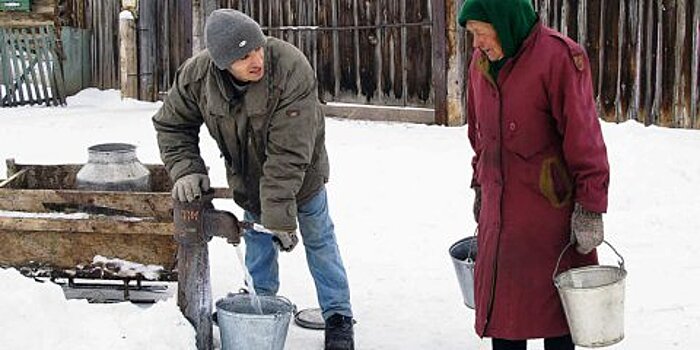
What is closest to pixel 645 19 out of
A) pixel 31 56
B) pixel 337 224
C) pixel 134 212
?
pixel 337 224

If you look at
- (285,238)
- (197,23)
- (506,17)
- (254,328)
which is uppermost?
(506,17)

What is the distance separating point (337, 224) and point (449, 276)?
56.5 inches

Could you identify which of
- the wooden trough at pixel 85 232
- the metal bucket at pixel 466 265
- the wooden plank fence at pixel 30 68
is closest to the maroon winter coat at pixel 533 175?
the metal bucket at pixel 466 265

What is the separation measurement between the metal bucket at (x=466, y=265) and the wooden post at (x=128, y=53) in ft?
34.2

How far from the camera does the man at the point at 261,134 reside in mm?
4262

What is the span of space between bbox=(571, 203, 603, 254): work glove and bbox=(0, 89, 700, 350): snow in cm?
149

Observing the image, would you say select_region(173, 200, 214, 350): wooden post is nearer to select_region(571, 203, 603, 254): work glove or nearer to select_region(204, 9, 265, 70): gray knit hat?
select_region(204, 9, 265, 70): gray knit hat

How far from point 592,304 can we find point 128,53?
11476 mm

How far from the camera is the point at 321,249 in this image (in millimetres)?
4832

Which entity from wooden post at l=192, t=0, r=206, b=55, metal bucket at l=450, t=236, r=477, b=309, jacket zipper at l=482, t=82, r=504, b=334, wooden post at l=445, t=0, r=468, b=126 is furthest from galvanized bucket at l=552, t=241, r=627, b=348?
wooden post at l=192, t=0, r=206, b=55

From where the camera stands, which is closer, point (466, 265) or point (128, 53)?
point (466, 265)

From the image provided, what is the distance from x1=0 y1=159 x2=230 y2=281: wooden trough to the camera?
16.4 feet

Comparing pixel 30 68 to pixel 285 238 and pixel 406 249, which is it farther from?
pixel 285 238

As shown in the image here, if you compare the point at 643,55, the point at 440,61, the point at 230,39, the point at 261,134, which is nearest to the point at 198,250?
the point at 261,134
